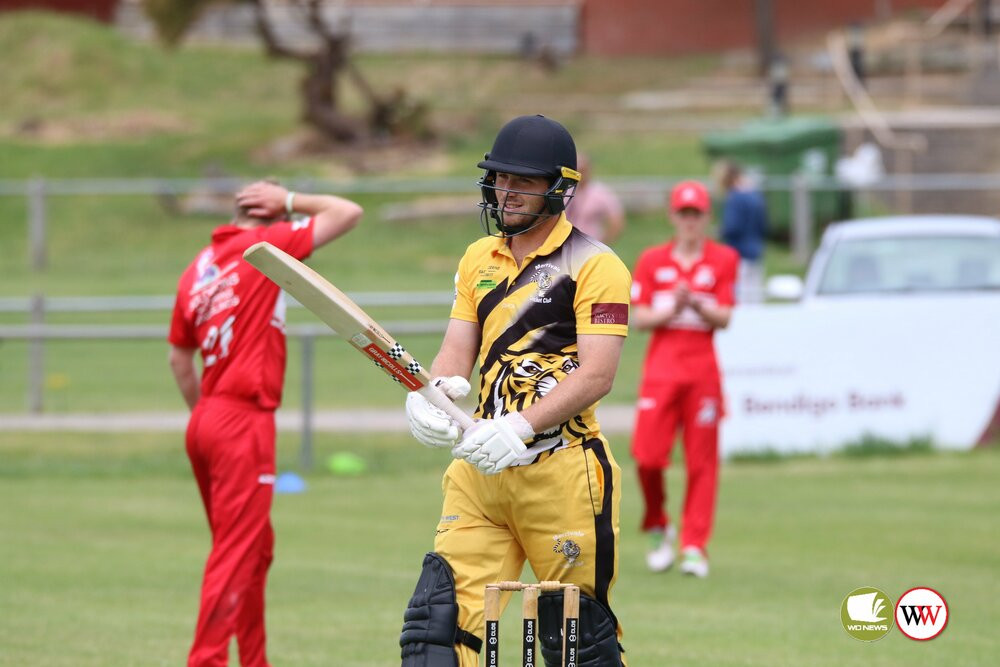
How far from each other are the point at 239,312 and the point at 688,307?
3929 mm

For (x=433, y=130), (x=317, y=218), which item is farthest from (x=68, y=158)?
(x=317, y=218)

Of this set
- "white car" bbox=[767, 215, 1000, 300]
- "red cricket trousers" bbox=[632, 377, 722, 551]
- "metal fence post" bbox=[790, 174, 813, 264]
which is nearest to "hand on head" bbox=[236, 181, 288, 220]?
"red cricket trousers" bbox=[632, 377, 722, 551]

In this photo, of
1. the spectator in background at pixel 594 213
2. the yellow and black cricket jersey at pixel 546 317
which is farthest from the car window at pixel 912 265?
the yellow and black cricket jersey at pixel 546 317

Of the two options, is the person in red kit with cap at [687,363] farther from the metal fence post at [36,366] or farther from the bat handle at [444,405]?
the metal fence post at [36,366]

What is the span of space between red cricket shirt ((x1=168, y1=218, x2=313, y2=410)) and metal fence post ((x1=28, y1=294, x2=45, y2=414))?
8.64 meters

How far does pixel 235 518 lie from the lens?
7.58m

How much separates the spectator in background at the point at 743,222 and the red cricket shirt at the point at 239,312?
11.8 meters

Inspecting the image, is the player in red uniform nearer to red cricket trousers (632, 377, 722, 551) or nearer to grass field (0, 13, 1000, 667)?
grass field (0, 13, 1000, 667)

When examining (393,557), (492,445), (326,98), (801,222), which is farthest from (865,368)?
(326,98)

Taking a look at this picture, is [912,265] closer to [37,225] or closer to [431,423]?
[431,423]

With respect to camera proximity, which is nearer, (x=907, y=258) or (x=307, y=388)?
(x=307, y=388)

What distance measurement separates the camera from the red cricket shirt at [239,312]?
7.70 metres

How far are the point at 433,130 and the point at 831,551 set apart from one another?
24049 millimetres

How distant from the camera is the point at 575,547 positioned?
6.03 meters
